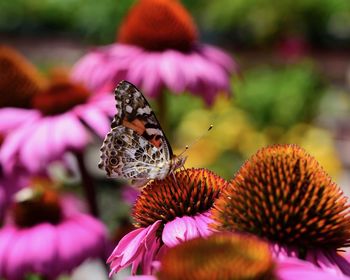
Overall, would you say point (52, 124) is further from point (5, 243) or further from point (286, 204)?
point (286, 204)

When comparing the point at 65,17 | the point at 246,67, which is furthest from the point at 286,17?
the point at 65,17

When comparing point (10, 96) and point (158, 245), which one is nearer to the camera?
point (158, 245)

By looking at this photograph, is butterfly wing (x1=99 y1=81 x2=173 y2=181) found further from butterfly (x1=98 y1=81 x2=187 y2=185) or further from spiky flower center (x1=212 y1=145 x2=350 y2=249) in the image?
spiky flower center (x1=212 y1=145 x2=350 y2=249)

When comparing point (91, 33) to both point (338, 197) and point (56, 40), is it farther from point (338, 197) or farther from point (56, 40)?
point (338, 197)

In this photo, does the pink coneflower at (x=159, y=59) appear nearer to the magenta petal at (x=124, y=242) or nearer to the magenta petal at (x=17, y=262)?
the magenta petal at (x=17, y=262)

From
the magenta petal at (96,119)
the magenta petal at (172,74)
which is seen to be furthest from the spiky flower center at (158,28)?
the magenta petal at (96,119)

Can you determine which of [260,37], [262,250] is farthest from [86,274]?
[260,37]
